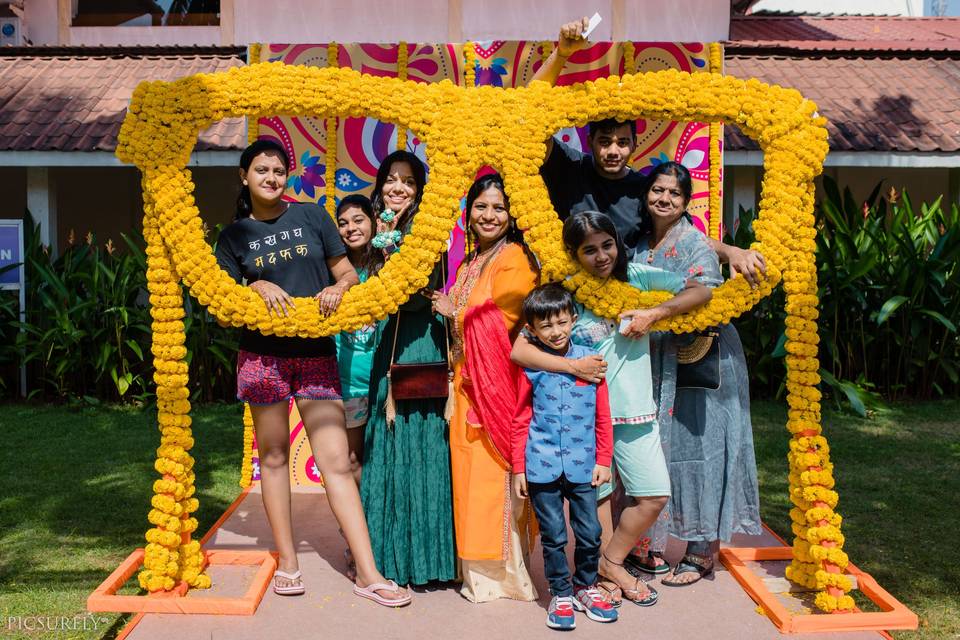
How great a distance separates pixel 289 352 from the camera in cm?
369

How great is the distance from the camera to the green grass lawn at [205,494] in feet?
13.9

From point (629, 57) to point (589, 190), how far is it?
148 centimetres

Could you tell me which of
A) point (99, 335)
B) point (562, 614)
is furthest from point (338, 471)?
point (99, 335)

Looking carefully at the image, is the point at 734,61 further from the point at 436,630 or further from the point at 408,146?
the point at 436,630

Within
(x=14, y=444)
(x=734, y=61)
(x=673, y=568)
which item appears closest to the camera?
(x=673, y=568)

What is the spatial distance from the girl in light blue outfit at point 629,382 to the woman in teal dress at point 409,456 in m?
0.53

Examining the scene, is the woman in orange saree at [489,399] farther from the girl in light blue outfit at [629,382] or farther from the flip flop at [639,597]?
the flip flop at [639,597]

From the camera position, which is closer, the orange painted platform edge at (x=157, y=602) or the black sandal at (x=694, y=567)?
the orange painted platform edge at (x=157, y=602)

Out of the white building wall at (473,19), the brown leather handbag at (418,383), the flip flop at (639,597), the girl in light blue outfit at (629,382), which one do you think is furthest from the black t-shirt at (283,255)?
the white building wall at (473,19)

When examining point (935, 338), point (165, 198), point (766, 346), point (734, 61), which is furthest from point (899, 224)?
point (165, 198)

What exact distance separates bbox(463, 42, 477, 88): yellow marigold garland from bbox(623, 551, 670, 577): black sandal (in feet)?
8.89

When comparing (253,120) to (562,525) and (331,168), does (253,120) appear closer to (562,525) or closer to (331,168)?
(331,168)

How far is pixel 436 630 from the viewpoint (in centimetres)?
346

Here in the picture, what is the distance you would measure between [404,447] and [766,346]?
5032 mm
